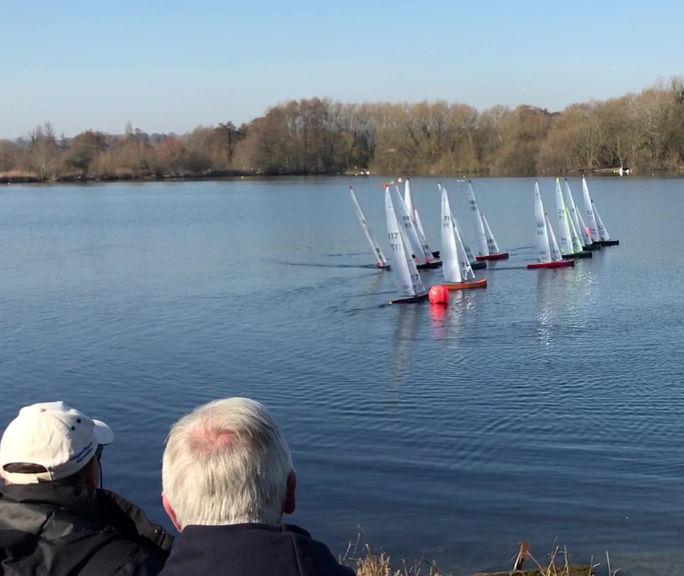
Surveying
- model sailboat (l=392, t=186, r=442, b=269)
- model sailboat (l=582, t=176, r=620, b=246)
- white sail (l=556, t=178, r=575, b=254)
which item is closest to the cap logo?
model sailboat (l=392, t=186, r=442, b=269)

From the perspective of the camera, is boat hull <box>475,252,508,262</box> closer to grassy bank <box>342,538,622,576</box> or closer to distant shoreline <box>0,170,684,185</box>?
grassy bank <box>342,538,622,576</box>

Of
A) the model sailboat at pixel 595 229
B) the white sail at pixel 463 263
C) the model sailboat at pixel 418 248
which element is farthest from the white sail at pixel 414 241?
the model sailboat at pixel 595 229

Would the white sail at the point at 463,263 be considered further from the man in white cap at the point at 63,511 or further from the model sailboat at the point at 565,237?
the man in white cap at the point at 63,511

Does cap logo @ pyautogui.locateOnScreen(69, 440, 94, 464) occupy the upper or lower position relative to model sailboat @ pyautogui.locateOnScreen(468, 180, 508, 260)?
upper

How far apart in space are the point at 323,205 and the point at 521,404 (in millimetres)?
54258

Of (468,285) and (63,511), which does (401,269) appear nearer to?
(468,285)

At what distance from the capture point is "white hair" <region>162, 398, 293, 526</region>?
9.06ft

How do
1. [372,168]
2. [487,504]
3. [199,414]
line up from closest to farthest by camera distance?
[199,414], [487,504], [372,168]

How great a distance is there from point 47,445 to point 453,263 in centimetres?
2554

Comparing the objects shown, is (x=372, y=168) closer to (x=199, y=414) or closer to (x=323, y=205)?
(x=323, y=205)

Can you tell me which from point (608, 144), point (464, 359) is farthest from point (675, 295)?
point (608, 144)

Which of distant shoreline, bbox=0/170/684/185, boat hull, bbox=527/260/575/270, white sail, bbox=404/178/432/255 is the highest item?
distant shoreline, bbox=0/170/684/185

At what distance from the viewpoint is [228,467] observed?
108 inches

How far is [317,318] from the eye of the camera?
78.3ft
